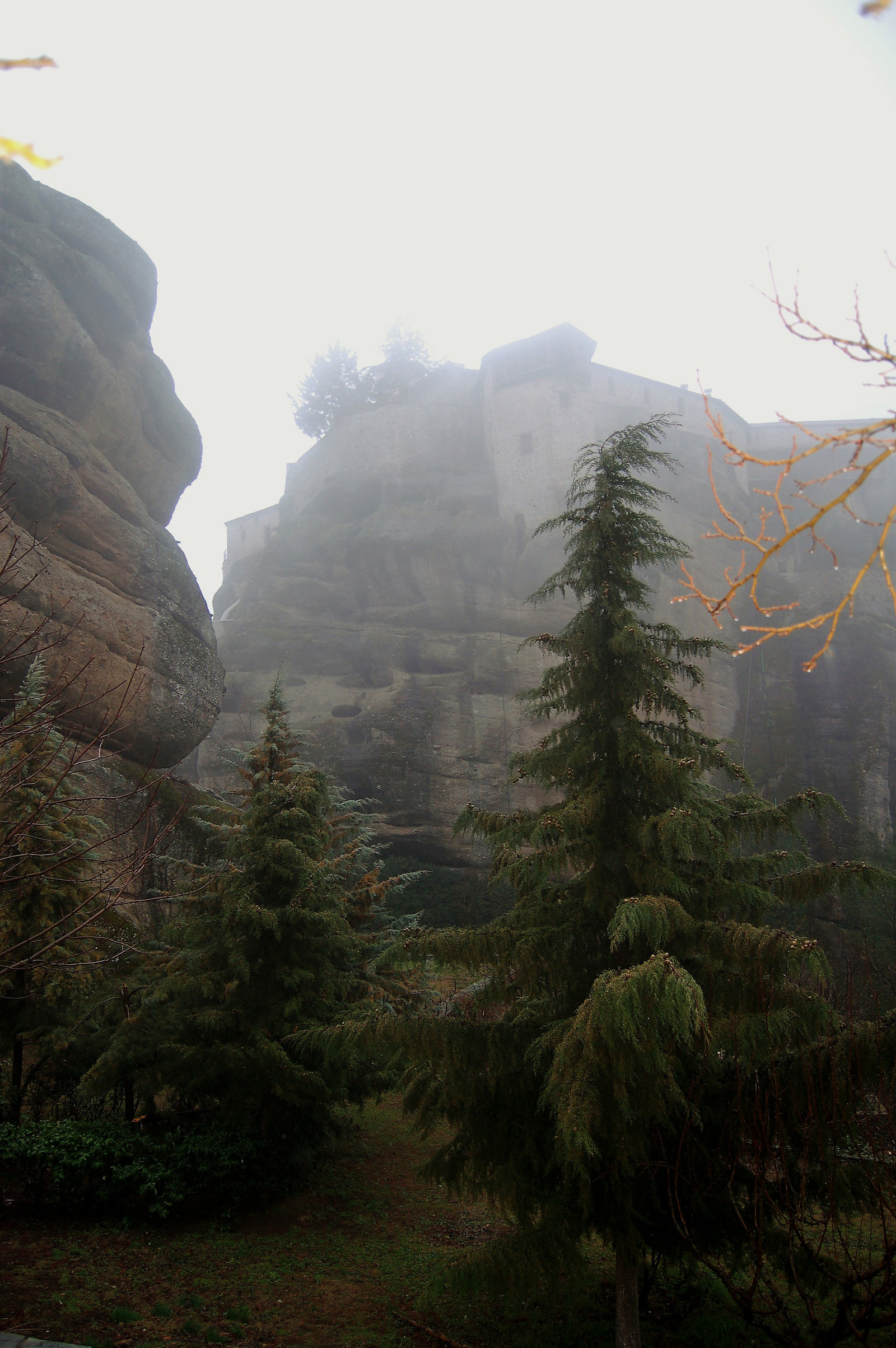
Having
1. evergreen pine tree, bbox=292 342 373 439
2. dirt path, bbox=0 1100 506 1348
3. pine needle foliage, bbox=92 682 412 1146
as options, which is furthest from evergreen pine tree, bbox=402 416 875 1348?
evergreen pine tree, bbox=292 342 373 439

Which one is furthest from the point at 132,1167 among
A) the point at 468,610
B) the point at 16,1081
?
the point at 468,610

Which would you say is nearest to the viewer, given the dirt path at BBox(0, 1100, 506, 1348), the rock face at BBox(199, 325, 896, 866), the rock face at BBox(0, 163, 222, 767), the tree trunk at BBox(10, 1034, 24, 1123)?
the dirt path at BBox(0, 1100, 506, 1348)

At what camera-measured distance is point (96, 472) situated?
1756 centimetres

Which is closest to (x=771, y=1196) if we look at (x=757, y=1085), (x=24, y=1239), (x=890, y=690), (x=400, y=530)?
(x=757, y=1085)

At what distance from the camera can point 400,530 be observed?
32.9 meters

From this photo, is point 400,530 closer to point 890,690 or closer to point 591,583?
point 890,690

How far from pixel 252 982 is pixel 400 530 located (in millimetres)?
25746

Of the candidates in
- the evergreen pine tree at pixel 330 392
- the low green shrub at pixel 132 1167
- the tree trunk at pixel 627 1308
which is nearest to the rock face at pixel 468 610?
the evergreen pine tree at pixel 330 392

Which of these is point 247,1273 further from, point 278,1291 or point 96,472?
point 96,472

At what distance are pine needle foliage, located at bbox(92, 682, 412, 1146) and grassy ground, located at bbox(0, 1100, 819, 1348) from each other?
3.78 feet

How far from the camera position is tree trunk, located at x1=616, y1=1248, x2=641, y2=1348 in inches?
226

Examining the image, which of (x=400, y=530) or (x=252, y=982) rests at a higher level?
(x=400, y=530)

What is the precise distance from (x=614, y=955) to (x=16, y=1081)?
7096 millimetres

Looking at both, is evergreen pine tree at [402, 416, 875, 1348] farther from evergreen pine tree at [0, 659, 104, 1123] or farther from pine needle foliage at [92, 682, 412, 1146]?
evergreen pine tree at [0, 659, 104, 1123]
